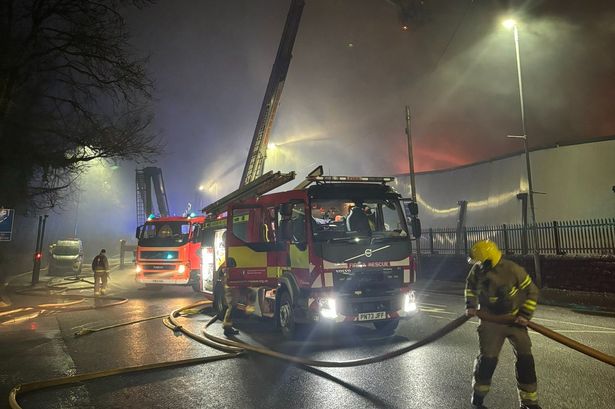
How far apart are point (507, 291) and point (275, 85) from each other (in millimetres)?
20036

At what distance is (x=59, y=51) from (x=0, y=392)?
33.3 ft

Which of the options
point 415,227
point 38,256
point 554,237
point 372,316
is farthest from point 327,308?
point 38,256

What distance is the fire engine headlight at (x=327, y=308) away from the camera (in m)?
6.72

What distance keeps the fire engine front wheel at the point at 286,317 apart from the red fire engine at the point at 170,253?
876 centimetres

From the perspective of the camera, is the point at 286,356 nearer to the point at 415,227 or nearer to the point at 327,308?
the point at 327,308

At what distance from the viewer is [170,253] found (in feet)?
52.4

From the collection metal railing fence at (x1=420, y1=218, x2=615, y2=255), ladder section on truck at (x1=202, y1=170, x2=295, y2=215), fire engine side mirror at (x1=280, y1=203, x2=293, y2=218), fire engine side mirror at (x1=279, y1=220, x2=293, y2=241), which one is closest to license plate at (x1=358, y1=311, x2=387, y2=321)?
fire engine side mirror at (x1=279, y1=220, x2=293, y2=241)

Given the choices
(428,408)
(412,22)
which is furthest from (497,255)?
(412,22)

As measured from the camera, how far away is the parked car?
25.4m

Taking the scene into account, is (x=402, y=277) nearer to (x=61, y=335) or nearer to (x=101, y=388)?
(x=101, y=388)

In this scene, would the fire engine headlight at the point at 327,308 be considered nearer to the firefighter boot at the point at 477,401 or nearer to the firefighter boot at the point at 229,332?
the firefighter boot at the point at 229,332

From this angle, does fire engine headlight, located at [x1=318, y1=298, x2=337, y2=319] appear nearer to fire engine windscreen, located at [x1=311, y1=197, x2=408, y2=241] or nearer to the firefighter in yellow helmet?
fire engine windscreen, located at [x1=311, y1=197, x2=408, y2=241]

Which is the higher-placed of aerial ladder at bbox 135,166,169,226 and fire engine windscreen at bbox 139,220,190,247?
aerial ladder at bbox 135,166,169,226

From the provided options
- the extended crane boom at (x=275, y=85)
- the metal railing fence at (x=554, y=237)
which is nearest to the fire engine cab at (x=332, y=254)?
the metal railing fence at (x=554, y=237)
